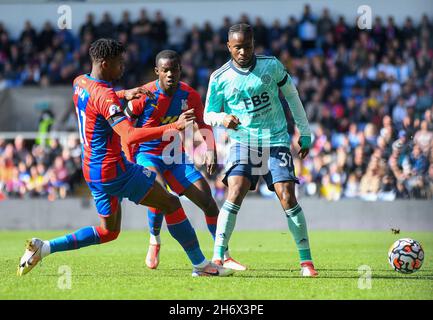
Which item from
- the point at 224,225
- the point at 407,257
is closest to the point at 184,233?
the point at 224,225

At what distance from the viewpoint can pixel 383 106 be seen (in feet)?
66.9

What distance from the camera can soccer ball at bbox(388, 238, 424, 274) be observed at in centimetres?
904

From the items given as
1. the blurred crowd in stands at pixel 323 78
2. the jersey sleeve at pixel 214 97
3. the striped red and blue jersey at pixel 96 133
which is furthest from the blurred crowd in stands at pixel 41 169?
the striped red and blue jersey at pixel 96 133

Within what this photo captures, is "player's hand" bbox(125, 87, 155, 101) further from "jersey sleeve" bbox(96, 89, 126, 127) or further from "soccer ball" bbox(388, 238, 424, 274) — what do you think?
"soccer ball" bbox(388, 238, 424, 274)

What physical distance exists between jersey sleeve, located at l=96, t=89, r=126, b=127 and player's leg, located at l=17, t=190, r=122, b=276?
3.24 ft

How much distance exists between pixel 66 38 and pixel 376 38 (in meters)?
8.36

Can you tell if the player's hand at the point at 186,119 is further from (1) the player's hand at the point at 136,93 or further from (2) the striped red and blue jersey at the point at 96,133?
(1) the player's hand at the point at 136,93

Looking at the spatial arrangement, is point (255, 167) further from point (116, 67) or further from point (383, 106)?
point (383, 106)

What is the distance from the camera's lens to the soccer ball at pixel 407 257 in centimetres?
904

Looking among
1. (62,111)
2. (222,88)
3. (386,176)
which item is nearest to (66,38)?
(62,111)

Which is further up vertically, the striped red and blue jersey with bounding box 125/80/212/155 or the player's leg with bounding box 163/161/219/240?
the striped red and blue jersey with bounding box 125/80/212/155

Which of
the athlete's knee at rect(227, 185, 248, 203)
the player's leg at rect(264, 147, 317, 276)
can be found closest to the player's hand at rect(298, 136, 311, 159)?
the player's leg at rect(264, 147, 317, 276)

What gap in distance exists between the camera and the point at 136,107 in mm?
10289

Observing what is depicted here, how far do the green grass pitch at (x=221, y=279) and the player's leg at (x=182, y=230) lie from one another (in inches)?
7.3
